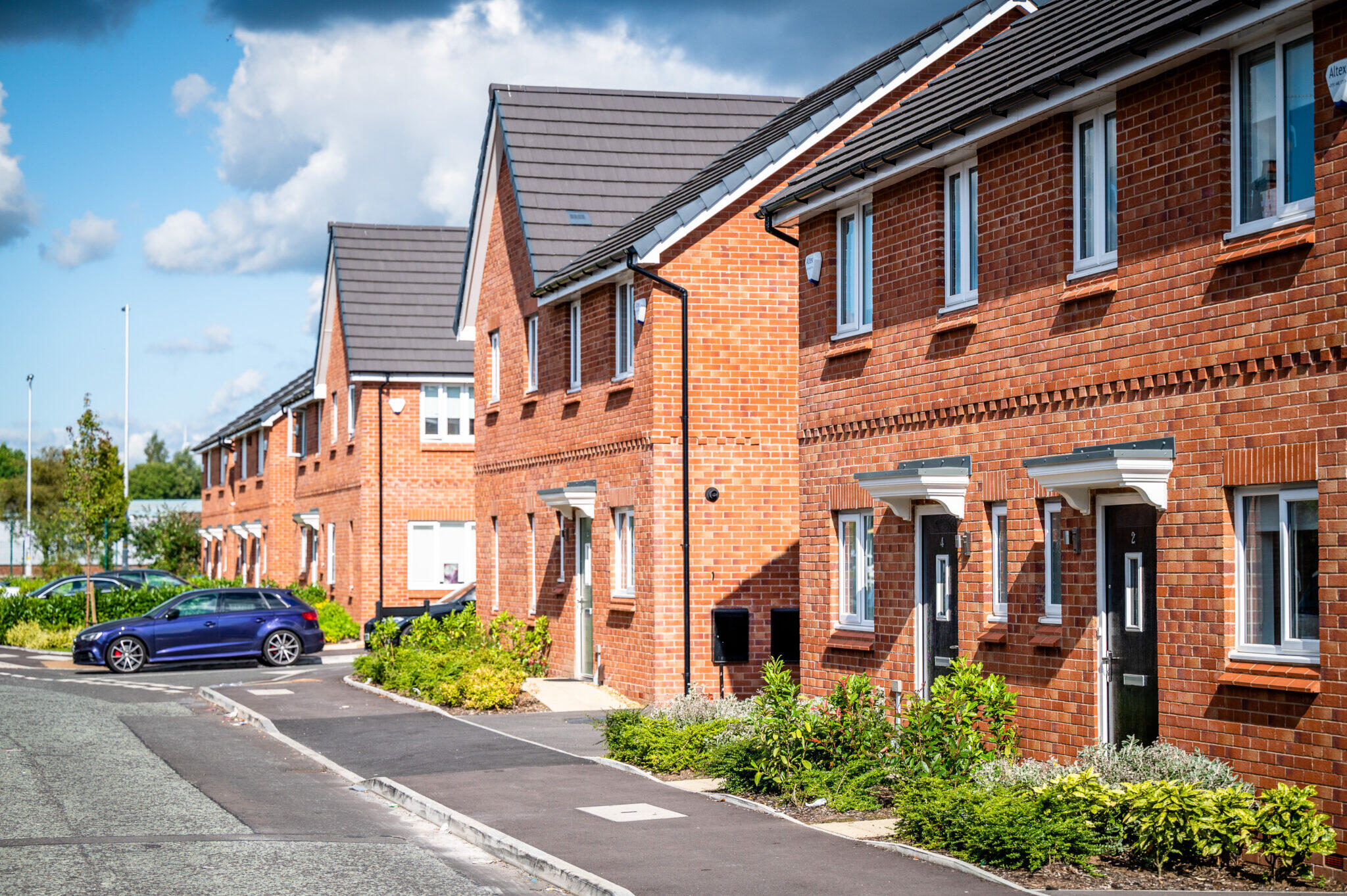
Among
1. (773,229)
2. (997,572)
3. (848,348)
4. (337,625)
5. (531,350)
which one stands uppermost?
(773,229)

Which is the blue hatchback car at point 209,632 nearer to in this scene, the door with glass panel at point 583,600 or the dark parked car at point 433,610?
the dark parked car at point 433,610

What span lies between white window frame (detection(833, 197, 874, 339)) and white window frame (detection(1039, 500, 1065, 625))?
3570 mm

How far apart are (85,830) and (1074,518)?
8.42 m

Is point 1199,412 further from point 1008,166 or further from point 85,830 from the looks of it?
point 85,830

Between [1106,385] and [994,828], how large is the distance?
12.4ft

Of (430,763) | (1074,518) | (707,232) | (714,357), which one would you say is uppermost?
(707,232)

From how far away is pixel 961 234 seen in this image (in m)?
13.8

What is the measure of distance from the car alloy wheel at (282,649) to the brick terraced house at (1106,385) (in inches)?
650

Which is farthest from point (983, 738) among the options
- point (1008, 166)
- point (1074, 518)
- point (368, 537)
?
point (368, 537)

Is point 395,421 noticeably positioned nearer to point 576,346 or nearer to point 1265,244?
point 576,346

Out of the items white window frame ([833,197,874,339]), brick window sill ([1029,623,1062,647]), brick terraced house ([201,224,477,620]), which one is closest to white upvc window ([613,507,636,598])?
white window frame ([833,197,874,339])

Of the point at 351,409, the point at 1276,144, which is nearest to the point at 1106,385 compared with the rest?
the point at 1276,144

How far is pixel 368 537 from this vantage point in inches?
1426

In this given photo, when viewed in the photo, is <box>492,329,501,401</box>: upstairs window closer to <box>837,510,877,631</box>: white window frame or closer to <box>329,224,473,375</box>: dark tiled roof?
<box>329,224,473,375</box>: dark tiled roof
